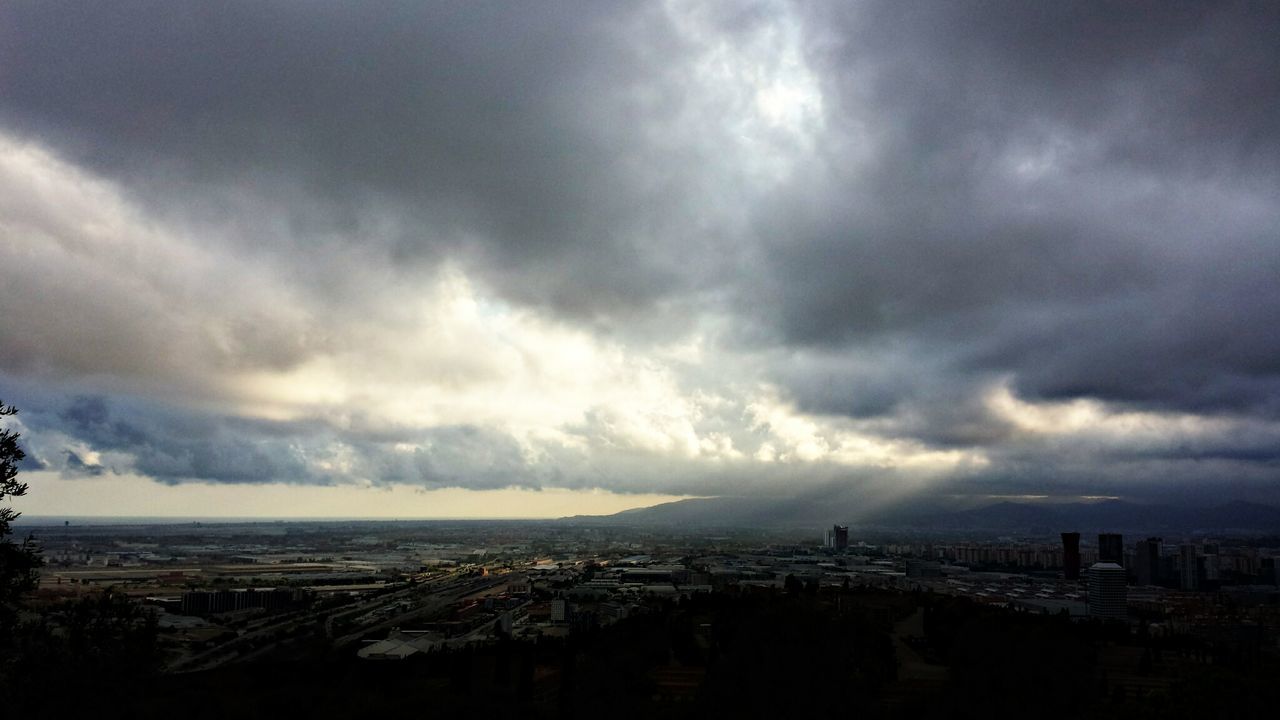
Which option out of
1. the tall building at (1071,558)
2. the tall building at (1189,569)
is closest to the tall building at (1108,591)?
the tall building at (1189,569)

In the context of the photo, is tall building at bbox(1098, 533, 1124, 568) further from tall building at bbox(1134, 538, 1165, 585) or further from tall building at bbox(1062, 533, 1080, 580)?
tall building at bbox(1062, 533, 1080, 580)

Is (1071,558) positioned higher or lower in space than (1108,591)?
lower

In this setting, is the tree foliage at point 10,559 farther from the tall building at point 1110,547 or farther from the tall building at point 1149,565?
the tall building at point 1149,565

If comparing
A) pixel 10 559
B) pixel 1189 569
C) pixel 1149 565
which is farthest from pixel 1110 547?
pixel 10 559

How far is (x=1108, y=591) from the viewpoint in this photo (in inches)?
3191

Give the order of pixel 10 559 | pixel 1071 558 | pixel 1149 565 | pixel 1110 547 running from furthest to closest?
pixel 1071 558 < pixel 1149 565 < pixel 1110 547 < pixel 10 559

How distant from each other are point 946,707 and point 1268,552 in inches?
7172

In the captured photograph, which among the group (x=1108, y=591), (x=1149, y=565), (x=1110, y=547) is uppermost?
(x=1110, y=547)

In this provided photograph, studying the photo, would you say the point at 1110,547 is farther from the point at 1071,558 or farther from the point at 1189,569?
the point at 1189,569

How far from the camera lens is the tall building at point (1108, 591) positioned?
262ft

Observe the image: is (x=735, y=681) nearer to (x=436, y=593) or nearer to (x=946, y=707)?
(x=946, y=707)

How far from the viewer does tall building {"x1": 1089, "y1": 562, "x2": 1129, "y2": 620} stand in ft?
262

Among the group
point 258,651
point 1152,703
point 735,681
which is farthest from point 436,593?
point 1152,703

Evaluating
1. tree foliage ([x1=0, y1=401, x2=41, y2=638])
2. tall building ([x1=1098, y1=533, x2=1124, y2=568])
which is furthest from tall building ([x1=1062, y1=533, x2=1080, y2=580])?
tree foliage ([x1=0, y1=401, x2=41, y2=638])
